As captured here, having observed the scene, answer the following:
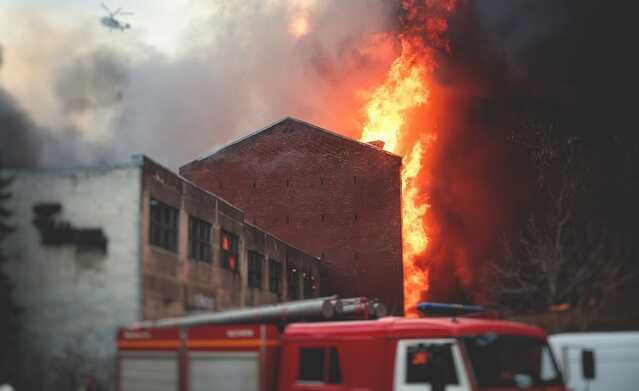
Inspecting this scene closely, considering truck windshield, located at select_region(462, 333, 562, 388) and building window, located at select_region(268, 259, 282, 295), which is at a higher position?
building window, located at select_region(268, 259, 282, 295)

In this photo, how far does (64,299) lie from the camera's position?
17562 millimetres

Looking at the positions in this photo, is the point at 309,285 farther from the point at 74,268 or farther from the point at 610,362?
the point at 610,362

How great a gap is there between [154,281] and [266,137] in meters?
20.7

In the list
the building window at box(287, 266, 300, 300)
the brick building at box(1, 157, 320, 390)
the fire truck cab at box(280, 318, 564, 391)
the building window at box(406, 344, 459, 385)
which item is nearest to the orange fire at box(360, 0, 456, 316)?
the building window at box(287, 266, 300, 300)

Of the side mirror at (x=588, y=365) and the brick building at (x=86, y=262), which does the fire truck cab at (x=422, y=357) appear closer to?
the side mirror at (x=588, y=365)

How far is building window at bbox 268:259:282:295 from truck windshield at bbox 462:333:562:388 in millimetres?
18037

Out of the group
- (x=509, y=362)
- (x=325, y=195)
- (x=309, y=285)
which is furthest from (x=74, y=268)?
(x=325, y=195)

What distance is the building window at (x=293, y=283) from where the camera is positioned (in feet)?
103

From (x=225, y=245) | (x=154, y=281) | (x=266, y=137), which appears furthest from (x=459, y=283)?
(x=154, y=281)

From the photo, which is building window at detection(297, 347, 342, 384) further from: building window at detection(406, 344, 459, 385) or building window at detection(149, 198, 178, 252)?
building window at detection(149, 198, 178, 252)

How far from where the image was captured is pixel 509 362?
1102cm

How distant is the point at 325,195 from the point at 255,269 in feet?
35.0

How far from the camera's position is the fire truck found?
11.0 meters

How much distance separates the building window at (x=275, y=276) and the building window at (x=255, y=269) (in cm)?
113
